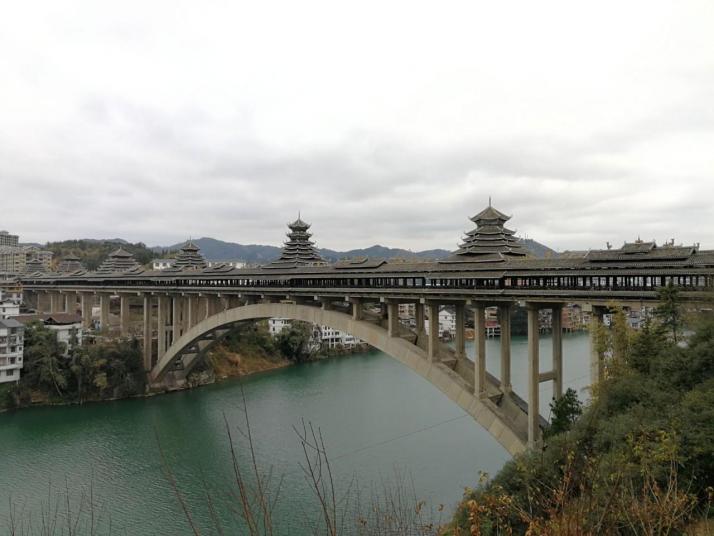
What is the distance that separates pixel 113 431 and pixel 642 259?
83.3ft

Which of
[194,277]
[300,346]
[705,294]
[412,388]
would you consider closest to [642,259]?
[705,294]

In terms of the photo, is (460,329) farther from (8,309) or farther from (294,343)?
(8,309)

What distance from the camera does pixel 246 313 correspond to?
82.5 feet

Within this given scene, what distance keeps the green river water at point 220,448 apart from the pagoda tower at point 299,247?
9235mm

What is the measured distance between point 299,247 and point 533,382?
2004cm

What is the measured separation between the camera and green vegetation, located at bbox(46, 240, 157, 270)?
8162 centimetres

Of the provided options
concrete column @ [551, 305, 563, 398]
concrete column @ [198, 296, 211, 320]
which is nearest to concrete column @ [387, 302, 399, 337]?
concrete column @ [551, 305, 563, 398]

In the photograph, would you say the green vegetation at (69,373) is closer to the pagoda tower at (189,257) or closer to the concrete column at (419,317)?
the pagoda tower at (189,257)

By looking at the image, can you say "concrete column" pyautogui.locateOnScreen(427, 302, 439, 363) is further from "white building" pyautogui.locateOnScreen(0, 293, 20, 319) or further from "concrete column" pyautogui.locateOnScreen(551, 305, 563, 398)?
"white building" pyautogui.locateOnScreen(0, 293, 20, 319)

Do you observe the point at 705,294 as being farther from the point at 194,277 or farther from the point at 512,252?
the point at 194,277

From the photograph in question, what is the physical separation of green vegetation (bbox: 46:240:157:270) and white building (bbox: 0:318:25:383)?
178ft

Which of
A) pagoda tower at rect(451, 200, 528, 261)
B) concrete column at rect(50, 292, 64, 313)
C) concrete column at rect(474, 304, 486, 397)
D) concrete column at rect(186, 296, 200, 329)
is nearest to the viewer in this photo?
concrete column at rect(474, 304, 486, 397)

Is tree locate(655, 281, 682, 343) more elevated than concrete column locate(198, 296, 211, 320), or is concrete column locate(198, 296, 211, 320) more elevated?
tree locate(655, 281, 682, 343)

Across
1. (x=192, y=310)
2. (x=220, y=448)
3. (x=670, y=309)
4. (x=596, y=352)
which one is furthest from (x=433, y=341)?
(x=192, y=310)
